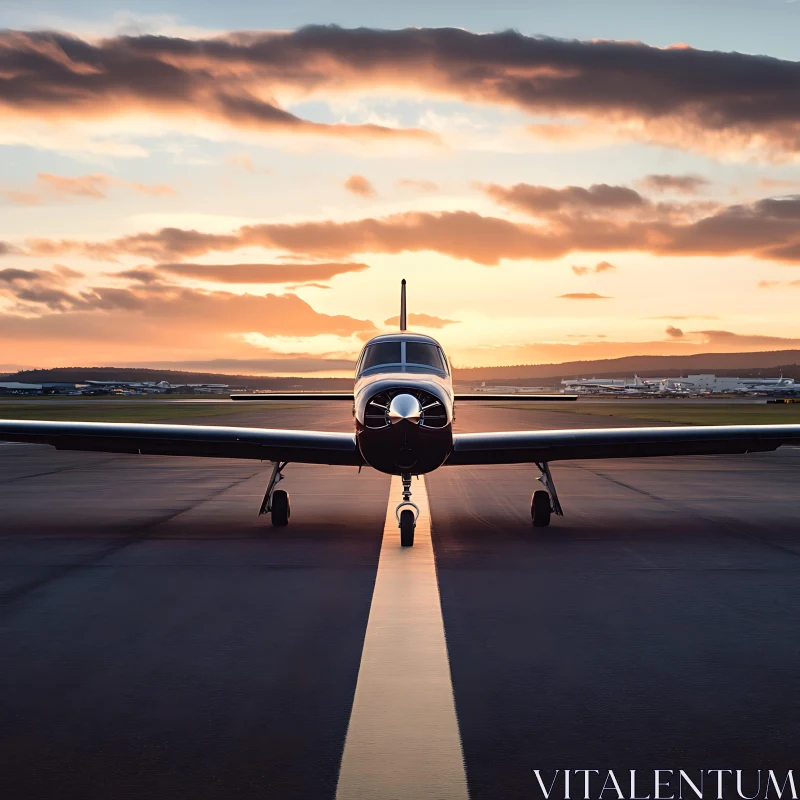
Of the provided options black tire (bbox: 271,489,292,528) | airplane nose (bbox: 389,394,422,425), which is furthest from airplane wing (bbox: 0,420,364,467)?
airplane nose (bbox: 389,394,422,425)

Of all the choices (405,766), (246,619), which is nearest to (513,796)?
(405,766)

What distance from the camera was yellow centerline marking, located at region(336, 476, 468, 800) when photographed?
3926mm

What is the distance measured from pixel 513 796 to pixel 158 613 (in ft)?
13.4

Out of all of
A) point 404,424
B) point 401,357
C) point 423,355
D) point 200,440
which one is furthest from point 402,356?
point 200,440

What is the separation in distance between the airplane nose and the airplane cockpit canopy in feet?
4.78

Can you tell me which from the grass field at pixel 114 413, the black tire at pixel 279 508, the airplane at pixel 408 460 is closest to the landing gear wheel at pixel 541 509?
the airplane at pixel 408 460

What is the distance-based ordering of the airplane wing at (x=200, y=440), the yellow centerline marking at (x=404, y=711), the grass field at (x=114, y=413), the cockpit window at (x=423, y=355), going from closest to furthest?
the yellow centerline marking at (x=404, y=711) < the airplane wing at (x=200, y=440) < the cockpit window at (x=423, y=355) < the grass field at (x=114, y=413)

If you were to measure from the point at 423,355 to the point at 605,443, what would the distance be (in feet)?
8.96

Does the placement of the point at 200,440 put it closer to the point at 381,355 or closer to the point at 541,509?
the point at 381,355

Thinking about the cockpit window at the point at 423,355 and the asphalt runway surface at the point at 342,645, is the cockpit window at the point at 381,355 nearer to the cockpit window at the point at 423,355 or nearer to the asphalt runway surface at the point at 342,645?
the cockpit window at the point at 423,355

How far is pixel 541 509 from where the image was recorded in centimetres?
1230

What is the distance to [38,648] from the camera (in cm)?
611

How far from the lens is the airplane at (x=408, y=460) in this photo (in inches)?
443

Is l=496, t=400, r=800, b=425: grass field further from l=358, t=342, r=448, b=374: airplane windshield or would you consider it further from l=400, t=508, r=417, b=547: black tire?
l=400, t=508, r=417, b=547: black tire
